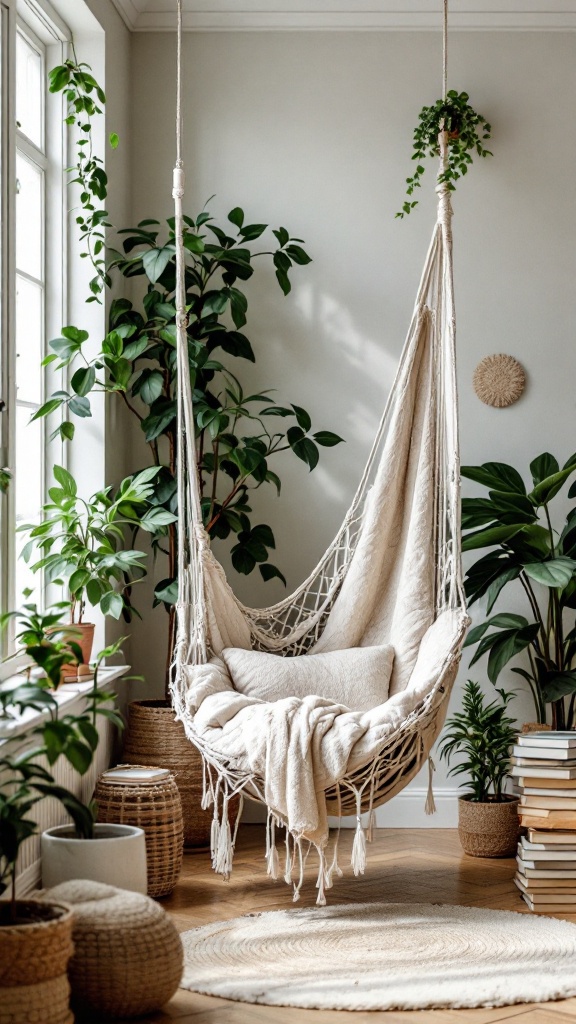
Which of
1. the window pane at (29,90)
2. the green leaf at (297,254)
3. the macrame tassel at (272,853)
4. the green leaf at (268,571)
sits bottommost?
the macrame tassel at (272,853)

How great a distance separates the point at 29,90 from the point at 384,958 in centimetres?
230

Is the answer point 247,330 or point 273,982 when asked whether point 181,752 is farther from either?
point 247,330

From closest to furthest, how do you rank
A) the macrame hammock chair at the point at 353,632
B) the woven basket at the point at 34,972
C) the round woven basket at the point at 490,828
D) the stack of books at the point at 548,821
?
the woven basket at the point at 34,972
the macrame hammock chair at the point at 353,632
the stack of books at the point at 548,821
the round woven basket at the point at 490,828

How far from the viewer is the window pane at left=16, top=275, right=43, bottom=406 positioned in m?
2.82

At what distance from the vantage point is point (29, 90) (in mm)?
2916

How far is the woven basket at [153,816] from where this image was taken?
2580 mm

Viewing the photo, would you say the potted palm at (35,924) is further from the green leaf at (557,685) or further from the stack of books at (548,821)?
the green leaf at (557,685)

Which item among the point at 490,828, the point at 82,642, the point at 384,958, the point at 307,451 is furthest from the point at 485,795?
the point at 82,642

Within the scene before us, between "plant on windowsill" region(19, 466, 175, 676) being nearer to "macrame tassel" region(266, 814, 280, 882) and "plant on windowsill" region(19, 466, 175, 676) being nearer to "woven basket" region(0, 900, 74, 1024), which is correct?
"macrame tassel" region(266, 814, 280, 882)

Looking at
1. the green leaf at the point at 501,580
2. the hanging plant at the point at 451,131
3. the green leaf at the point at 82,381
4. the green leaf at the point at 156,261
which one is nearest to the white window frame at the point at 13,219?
the green leaf at the point at 82,381

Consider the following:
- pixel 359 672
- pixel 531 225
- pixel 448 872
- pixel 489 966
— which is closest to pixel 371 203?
pixel 531 225

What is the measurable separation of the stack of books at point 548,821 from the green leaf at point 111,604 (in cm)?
102

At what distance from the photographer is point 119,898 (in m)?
1.95

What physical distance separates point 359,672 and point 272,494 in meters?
0.85
